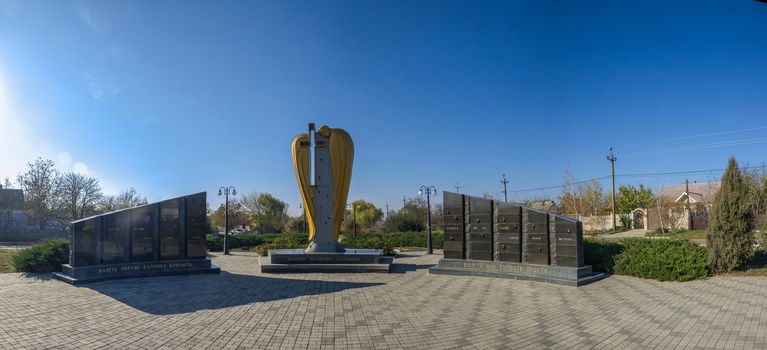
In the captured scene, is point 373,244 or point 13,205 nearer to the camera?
point 373,244

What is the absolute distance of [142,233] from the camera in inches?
518

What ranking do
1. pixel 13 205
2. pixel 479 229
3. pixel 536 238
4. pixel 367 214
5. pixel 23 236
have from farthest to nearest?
pixel 13 205 < pixel 367 214 < pixel 23 236 < pixel 479 229 < pixel 536 238

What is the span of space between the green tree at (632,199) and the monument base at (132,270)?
49103 mm

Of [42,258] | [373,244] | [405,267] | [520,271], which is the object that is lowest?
[405,267]

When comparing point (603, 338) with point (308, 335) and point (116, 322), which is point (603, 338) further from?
point (116, 322)

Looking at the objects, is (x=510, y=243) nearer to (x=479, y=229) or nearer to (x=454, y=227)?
(x=479, y=229)

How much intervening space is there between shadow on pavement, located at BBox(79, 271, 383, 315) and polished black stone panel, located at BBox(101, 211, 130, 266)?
3.62 ft

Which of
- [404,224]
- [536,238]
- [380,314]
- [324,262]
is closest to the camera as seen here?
[380,314]

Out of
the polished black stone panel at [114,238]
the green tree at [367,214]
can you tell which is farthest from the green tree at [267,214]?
the polished black stone panel at [114,238]

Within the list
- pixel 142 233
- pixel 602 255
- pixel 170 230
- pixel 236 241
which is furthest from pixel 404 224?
pixel 142 233

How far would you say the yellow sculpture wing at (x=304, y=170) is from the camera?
15320mm

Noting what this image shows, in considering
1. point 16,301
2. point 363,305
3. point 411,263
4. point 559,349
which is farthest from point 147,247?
point 559,349

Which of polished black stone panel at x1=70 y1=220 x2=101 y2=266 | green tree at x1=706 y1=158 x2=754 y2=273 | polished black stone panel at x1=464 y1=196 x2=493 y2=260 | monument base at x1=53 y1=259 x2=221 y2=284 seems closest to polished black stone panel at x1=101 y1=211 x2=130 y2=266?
polished black stone panel at x1=70 y1=220 x2=101 y2=266

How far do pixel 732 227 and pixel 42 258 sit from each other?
72.9ft
